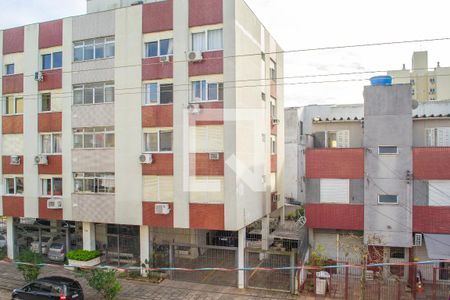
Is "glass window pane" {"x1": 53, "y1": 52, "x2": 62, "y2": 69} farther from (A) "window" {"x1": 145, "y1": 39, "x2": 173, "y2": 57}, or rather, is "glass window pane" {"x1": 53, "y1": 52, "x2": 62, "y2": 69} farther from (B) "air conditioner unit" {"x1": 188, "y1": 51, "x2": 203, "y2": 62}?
(B) "air conditioner unit" {"x1": 188, "y1": 51, "x2": 203, "y2": 62}

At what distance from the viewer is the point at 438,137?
1717cm

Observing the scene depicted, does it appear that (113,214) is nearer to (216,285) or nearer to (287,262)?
(216,285)

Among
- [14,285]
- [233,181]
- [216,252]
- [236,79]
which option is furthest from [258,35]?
[14,285]

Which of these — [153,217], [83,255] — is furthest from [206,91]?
[83,255]

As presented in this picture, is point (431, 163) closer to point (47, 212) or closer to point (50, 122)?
point (50, 122)

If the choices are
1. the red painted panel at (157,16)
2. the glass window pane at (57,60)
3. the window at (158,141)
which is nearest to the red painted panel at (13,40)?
the glass window pane at (57,60)

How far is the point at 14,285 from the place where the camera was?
57.7ft

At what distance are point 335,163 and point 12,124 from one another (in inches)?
687

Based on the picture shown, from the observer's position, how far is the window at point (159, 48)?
57.4ft

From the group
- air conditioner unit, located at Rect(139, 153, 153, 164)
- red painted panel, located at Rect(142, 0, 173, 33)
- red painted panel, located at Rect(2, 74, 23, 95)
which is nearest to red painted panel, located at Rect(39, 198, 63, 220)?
air conditioner unit, located at Rect(139, 153, 153, 164)

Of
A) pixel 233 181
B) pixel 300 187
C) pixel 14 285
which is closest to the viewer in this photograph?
pixel 233 181

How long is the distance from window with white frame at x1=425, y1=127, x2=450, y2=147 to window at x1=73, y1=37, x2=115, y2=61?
1548 centimetres

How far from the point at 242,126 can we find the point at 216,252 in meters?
6.14

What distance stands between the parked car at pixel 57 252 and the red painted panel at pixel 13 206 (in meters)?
2.48
